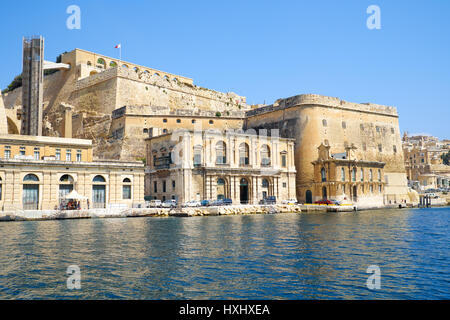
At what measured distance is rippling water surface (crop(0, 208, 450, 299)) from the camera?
1031cm

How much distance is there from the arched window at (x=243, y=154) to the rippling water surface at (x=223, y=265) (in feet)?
82.0

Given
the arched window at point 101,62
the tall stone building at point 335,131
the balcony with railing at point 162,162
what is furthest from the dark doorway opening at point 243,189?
the arched window at point 101,62

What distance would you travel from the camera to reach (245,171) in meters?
46.4

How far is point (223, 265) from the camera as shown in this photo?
13539mm

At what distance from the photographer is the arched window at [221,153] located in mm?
45031

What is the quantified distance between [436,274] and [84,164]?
3026 centimetres

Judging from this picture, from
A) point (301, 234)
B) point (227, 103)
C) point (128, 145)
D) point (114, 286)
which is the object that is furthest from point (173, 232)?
point (227, 103)

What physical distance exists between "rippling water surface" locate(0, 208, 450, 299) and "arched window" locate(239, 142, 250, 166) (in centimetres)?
2500

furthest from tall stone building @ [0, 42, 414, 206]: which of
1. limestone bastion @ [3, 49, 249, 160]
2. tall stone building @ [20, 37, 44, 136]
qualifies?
tall stone building @ [20, 37, 44, 136]

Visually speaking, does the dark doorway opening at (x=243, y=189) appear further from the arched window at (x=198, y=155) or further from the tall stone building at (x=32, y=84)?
the tall stone building at (x=32, y=84)

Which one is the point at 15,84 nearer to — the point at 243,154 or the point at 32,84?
the point at 32,84

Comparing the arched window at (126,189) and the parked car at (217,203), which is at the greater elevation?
the arched window at (126,189)

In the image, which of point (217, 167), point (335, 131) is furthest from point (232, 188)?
point (335, 131)

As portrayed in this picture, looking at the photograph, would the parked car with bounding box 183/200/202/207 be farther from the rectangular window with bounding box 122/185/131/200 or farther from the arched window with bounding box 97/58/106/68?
the arched window with bounding box 97/58/106/68
